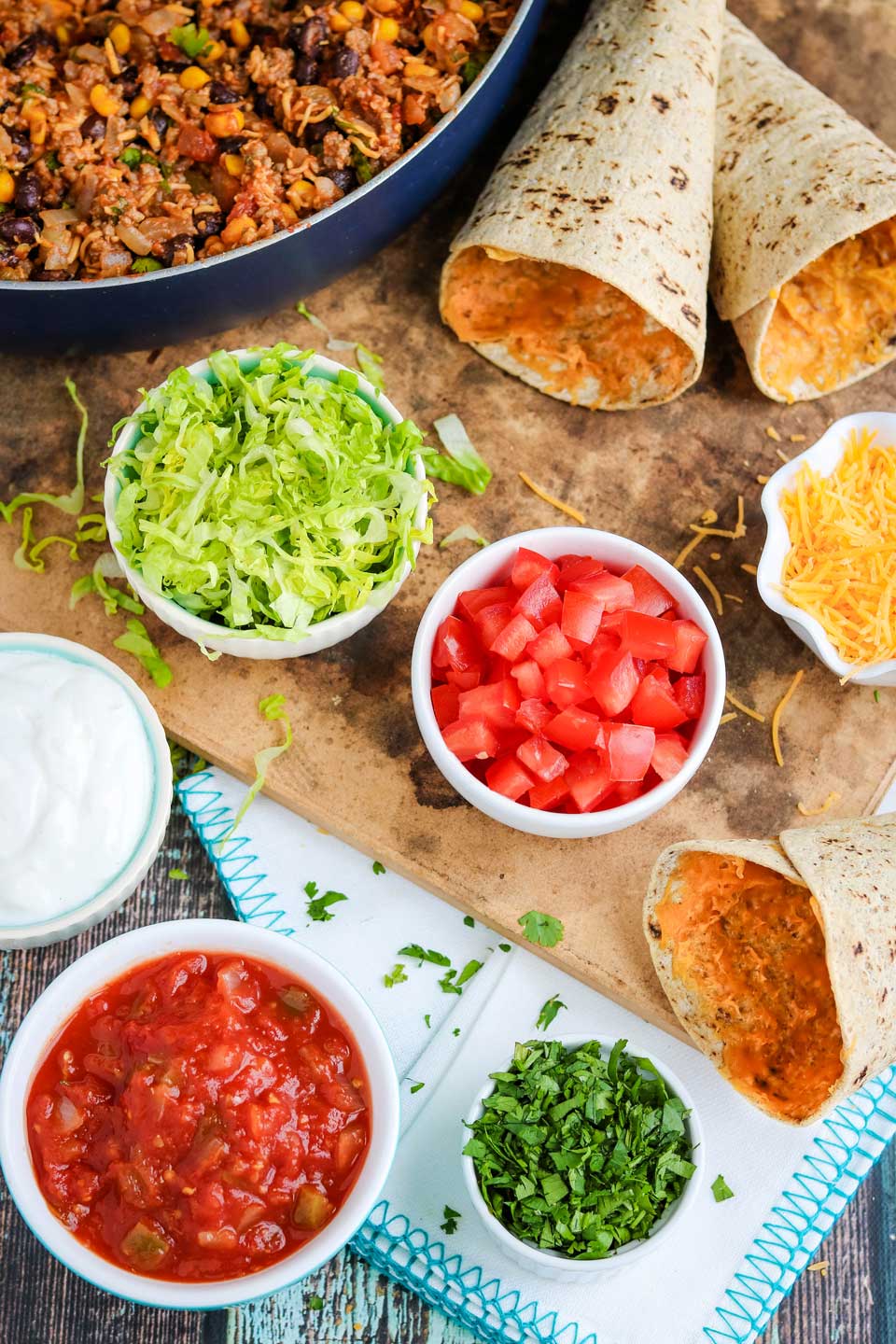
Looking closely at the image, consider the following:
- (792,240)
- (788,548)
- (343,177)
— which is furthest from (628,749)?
(343,177)

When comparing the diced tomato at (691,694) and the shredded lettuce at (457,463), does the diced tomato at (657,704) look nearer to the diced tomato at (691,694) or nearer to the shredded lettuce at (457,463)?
the diced tomato at (691,694)

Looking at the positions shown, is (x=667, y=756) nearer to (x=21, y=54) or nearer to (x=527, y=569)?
(x=527, y=569)

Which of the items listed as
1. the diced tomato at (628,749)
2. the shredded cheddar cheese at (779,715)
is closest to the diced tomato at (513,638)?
the diced tomato at (628,749)

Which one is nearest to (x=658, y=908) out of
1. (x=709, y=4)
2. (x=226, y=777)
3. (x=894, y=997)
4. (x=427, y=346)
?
(x=894, y=997)

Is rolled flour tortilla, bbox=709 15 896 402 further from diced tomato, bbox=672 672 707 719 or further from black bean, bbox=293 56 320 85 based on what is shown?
black bean, bbox=293 56 320 85

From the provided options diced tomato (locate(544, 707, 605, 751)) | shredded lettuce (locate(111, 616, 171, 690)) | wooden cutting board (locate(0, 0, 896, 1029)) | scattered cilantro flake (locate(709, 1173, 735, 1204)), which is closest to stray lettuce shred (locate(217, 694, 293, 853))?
wooden cutting board (locate(0, 0, 896, 1029))

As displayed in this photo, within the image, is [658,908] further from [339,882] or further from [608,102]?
[608,102]
